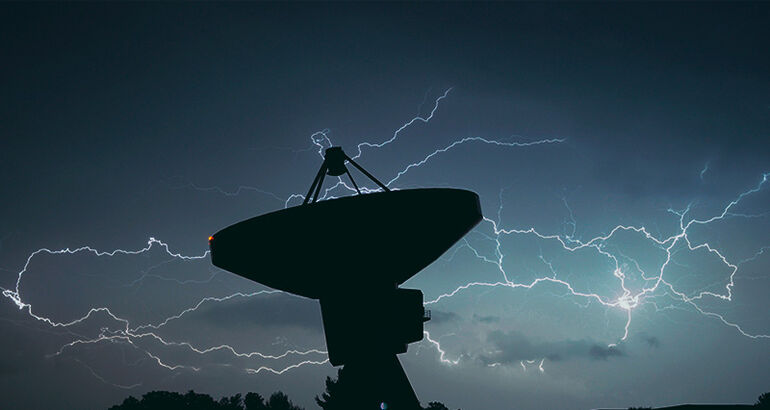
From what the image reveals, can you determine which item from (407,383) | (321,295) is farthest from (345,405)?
(321,295)

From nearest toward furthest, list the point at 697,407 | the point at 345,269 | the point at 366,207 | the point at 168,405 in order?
the point at 366,207 → the point at 345,269 → the point at 697,407 → the point at 168,405

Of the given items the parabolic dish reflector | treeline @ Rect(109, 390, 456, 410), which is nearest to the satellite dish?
the parabolic dish reflector

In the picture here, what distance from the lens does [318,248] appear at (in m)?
11.3

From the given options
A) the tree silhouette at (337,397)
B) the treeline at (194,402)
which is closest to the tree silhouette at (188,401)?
the treeline at (194,402)

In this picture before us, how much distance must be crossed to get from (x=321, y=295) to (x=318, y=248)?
1.98 meters

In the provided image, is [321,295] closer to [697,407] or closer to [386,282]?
[386,282]

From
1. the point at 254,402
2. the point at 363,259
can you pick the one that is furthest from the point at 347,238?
the point at 254,402

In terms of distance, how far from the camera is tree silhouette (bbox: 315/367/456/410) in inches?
502

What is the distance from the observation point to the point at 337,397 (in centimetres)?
1310

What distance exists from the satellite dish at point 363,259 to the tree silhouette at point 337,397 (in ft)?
0.98

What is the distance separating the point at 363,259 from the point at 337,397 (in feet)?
12.2

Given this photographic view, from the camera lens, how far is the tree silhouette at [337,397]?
12.7 meters

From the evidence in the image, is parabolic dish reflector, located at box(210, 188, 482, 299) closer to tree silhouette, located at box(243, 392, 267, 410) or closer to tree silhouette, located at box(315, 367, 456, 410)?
tree silhouette, located at box(315, 367, 456, 410)

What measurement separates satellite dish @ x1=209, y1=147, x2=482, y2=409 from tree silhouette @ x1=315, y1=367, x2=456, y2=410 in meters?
0.30
